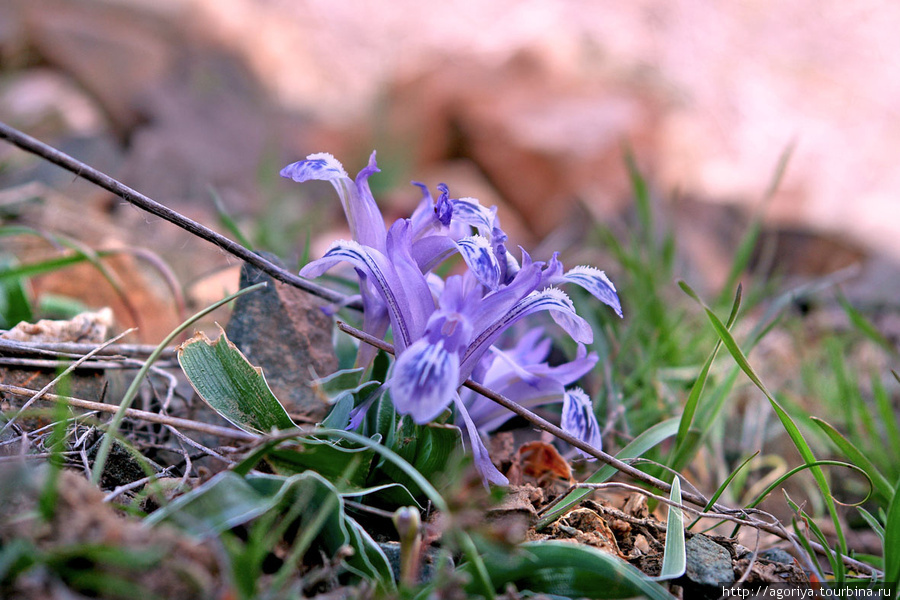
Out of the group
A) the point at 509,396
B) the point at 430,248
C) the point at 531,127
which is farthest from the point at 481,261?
the point at 531,127

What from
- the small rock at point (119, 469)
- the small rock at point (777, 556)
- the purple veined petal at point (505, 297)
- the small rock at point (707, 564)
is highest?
the purple veined petal at point (505, 297)

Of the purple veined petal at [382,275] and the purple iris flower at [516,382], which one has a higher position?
the purple veined petal at [382,275]

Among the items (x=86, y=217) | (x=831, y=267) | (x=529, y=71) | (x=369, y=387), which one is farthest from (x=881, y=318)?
(x=529, y=71)

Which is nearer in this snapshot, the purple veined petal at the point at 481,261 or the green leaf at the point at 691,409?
the purple veined petal at the point at 481,261

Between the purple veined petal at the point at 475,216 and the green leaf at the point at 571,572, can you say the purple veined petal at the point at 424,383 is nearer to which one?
the green leaf at the point at 571,572

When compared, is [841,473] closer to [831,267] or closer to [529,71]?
[831,267]

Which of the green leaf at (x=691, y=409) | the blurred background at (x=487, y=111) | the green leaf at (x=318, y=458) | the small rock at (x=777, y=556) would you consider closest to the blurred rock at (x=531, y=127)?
the blurred background at (x=487, y=111)

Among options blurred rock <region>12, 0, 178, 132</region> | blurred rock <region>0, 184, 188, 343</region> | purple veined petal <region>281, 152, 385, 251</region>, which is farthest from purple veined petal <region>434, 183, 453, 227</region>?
blurred rock <region>12, 0, 178, 132</region>

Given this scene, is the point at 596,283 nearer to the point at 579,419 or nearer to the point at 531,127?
the point at 579,419
